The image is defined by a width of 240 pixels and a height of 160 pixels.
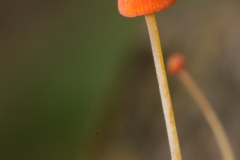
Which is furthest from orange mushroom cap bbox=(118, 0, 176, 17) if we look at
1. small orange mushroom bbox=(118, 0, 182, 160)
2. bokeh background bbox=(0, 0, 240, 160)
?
bokeh background bbox=(0, 0, 240, 160)

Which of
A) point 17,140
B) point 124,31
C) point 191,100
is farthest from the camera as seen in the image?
point 124,31

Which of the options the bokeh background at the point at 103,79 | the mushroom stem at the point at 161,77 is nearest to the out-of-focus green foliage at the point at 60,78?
the bokeh background at the point at 103,79

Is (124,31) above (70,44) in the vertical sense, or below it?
above

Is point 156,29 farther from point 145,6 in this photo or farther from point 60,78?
→ point 60,78

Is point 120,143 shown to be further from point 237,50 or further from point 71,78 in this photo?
point 237,50

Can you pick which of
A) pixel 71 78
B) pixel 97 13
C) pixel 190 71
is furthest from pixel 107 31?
pixel 190 71

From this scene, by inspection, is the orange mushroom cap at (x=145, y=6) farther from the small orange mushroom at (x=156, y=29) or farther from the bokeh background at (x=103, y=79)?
the bokeh background at (x=103, y=79)

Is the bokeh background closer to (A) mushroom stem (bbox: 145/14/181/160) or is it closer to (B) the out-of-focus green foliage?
(B) the out-of-focus green foliage

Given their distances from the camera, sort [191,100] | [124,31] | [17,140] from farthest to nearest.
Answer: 1. [124,31]
2. [191,100]
3. [17,140]

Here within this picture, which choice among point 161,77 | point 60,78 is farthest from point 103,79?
point 161,77
